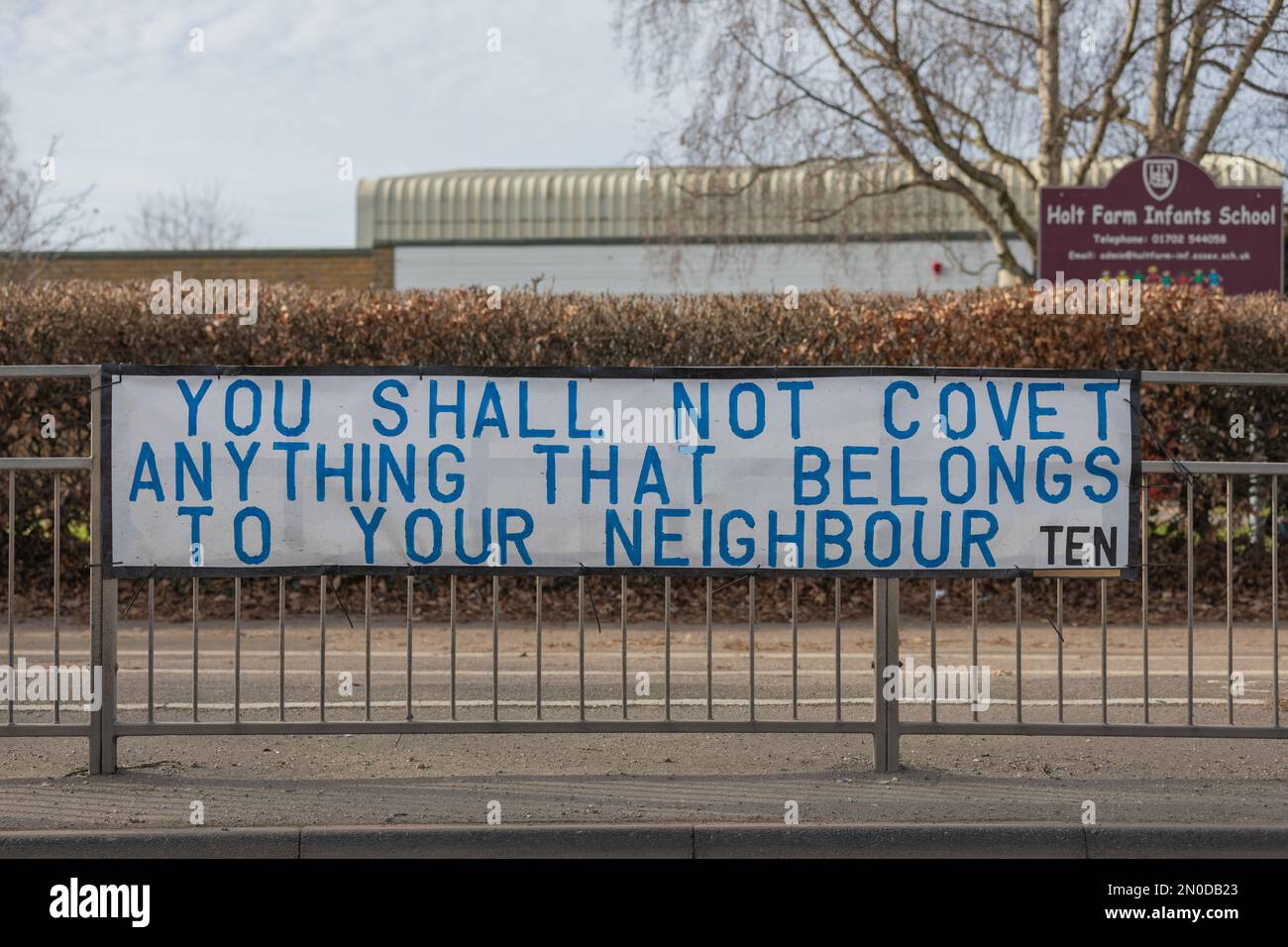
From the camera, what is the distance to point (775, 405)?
20.8 feet

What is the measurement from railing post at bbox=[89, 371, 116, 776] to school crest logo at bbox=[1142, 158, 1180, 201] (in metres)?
12.9

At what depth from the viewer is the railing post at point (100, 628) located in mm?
6211

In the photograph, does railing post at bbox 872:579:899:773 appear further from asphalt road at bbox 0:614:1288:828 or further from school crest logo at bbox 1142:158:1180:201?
school crest logo at bbox 1142:158:1180:201

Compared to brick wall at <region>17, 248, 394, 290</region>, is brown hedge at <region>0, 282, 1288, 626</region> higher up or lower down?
lower down

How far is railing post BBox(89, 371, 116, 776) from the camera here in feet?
20.4

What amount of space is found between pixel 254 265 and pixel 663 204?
30.6ft

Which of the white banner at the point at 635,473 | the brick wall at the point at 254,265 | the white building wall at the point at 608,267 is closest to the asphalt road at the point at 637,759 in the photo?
the white banner at the point at 635,473

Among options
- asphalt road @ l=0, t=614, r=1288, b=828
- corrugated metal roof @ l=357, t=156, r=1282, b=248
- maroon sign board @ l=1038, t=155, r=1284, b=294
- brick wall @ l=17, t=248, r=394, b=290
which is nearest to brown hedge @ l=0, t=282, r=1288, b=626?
asphalt road @ l=0, t=614, r=1288, b=828

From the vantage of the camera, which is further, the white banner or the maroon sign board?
the maroon sign board

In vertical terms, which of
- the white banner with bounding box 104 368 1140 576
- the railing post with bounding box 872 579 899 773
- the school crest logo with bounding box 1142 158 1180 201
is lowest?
the railing post with bounding box 872 579 899 773

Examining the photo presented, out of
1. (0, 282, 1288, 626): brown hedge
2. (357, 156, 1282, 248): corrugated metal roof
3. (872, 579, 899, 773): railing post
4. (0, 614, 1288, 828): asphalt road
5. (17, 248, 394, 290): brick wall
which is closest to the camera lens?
(0, 614, 1288, 828): asphalt road

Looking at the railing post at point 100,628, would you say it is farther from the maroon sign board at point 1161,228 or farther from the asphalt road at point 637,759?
the maroon sign board at point 1161,228

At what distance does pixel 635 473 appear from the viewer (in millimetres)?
6344

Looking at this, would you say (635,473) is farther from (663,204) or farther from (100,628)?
(663,204)
